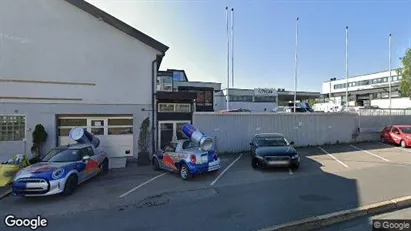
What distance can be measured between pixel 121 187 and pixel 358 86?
68.6 meters

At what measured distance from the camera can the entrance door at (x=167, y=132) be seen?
48.1 ft

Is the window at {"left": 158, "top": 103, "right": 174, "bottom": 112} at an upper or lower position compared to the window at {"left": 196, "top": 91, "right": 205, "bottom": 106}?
lower

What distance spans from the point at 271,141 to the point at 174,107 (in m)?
5.47

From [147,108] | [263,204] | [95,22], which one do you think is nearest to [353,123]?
[147,108]

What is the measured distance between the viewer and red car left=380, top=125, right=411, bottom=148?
18.3 m

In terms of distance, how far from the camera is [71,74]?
43.7ft

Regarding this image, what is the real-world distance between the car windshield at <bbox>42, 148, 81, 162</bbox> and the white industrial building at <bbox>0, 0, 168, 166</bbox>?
12.9ft

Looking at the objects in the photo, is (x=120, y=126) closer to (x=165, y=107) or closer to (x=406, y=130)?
(x=165, y=107)

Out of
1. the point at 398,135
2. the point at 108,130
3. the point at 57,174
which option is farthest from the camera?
the point at 398,135

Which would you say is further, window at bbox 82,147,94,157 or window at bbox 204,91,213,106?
window at bbox 204,91,213,106

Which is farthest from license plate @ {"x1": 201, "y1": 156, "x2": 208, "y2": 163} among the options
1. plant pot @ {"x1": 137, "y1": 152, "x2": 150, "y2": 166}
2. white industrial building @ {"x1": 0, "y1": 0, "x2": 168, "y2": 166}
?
white industrial building @ {"x1": 0, "y1": 0, "x2": 168, "y2": 166}

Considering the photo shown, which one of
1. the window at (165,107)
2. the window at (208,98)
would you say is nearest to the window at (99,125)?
the window at (165,107)

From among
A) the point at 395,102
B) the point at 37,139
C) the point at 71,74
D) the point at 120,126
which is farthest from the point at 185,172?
the point at 395,102

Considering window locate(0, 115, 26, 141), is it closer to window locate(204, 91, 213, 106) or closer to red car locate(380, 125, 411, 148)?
red car locate(380, 125, 411, 148)
